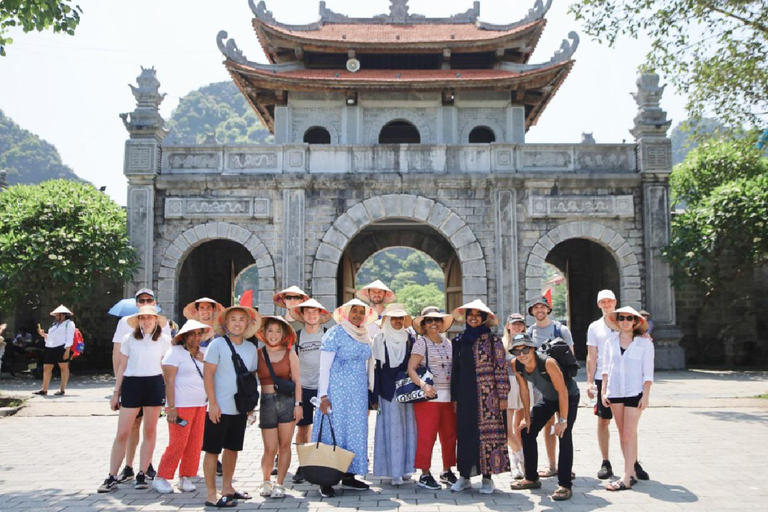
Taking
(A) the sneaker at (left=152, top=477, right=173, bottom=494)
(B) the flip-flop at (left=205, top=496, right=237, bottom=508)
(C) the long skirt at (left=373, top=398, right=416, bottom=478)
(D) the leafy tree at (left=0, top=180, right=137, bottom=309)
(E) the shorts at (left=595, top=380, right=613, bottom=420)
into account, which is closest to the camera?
(B) the flip-flop at (left=205, top=496, right=237, bottom=508)

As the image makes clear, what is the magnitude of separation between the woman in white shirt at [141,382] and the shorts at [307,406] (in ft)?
4.13

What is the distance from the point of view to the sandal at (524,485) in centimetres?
588

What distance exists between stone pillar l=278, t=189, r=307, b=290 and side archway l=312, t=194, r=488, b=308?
1.25ft

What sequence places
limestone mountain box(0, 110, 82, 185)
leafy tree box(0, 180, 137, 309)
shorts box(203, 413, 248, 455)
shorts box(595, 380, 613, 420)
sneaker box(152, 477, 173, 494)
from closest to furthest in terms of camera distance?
1. shorts box(203, 413, 248, 455)
2. sneaker box(152, 477, 173, 494)
3. shorts box(595, 380, 613, 420)
4. leafy tree box(0, 180, 137, 309)
5. limestone mountain box(0, 110, 82, 185)

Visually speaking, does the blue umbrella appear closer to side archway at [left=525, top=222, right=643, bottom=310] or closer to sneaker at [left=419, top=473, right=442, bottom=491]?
sneaker at [left=419, top=473, right=442, bottom=491]

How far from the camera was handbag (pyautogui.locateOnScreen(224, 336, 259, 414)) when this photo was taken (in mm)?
5441

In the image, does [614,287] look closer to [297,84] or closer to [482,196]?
[482,196]

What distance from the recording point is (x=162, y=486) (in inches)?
227

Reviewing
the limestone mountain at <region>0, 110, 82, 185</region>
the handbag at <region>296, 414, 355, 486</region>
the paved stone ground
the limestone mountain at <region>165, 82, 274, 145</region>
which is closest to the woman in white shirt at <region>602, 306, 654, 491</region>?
the paved stone ground

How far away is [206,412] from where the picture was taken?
5.85m

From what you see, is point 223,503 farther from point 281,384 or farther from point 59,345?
point 59,345

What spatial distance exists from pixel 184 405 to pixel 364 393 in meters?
1.52

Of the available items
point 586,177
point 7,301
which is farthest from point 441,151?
point 7,301

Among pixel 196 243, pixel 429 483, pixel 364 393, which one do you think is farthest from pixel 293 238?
pixel 429 483
